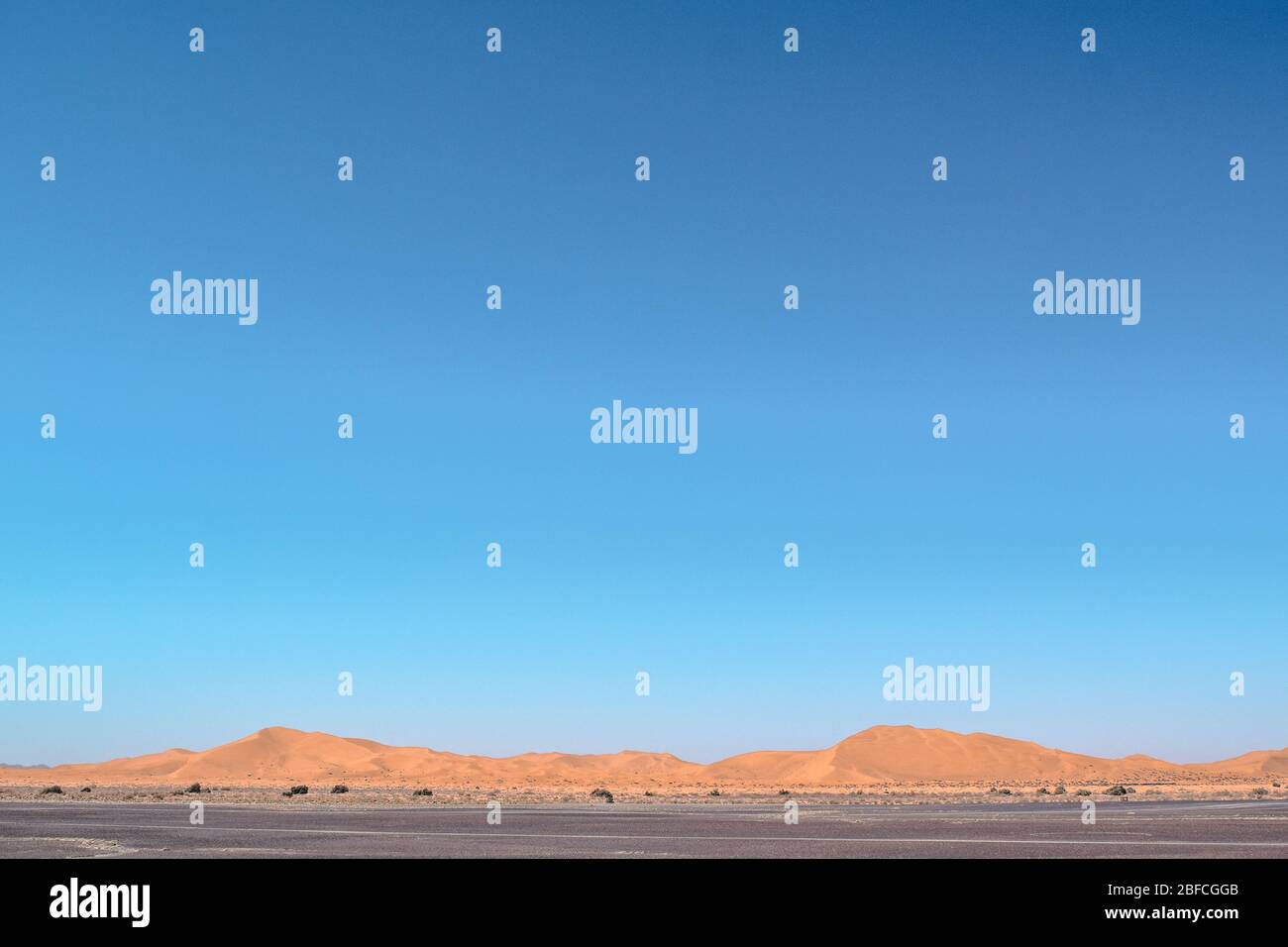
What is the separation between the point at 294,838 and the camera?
93.2 feet
